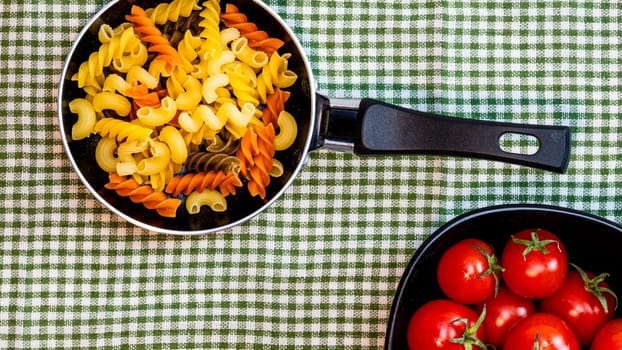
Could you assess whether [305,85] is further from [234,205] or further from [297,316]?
[297,316]

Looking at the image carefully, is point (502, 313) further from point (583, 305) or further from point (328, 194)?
point (328, 194)

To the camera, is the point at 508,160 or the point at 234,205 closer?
the point at 508,160

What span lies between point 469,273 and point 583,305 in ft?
0.48

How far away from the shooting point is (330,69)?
1.07 meters

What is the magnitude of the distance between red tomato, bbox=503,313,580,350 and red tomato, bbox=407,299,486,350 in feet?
0.13

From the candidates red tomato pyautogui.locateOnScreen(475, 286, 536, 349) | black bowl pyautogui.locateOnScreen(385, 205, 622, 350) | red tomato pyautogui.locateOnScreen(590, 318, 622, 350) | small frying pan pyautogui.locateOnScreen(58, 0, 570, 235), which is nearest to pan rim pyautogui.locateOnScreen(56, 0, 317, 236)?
small frying pan pyautogui.locateOnScreen(58, 0, 570, 235)

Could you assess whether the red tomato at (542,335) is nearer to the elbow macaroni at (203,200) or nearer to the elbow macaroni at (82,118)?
the elbow macaroni at (203,200)

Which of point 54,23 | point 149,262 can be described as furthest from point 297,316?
point 54,23

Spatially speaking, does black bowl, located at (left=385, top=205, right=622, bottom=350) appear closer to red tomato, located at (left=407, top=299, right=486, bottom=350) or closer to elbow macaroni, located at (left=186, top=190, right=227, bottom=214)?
red tomato, located at (left=407, top=299, right=486, bottom=350)

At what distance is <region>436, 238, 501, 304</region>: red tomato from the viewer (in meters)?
0.94

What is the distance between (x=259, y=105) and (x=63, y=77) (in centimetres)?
24

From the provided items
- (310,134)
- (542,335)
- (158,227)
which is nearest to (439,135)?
(310,134)

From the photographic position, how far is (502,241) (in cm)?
102

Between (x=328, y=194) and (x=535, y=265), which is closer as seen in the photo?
(x=535, y=265)
